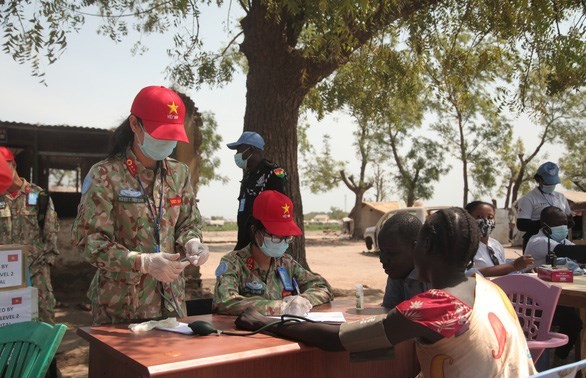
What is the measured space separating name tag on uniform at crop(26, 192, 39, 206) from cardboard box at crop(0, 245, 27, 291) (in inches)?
90.4

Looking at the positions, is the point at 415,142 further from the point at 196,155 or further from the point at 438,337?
the point at 438,337

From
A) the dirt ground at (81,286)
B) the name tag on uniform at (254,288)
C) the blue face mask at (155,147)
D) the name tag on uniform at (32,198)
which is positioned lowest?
the dirt ground at (81,286)

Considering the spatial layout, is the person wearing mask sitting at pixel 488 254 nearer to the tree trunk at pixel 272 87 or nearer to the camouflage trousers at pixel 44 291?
the tree trunk at pixel 272 87

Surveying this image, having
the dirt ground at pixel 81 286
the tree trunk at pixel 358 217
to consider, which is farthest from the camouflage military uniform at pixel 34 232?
the tree trunk at pixel 358 217

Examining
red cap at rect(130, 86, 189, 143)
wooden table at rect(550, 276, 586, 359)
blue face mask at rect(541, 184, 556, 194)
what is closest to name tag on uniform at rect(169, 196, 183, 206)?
red cap at rect(130, 86, 189, 143)

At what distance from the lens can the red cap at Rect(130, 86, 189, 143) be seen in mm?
2631

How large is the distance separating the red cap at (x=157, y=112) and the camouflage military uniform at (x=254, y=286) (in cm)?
79

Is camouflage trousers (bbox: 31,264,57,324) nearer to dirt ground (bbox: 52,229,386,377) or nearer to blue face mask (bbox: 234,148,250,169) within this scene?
dirt ground (bbox: 52,229,386,377)

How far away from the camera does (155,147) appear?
267 centimetres

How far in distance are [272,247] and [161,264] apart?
2.76 feet

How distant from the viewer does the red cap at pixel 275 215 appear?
3.11 meters

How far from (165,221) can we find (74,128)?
7533 millimetres

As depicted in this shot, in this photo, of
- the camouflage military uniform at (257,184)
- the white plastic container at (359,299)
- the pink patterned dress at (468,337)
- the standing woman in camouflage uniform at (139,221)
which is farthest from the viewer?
the camouflage military uniform at (257,184)

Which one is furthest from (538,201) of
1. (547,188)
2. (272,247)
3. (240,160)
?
(272,247)
